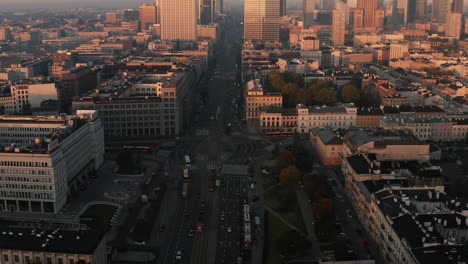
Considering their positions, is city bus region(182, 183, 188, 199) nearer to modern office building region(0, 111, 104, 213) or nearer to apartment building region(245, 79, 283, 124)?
modern office building region(0, 111, 104, 213)

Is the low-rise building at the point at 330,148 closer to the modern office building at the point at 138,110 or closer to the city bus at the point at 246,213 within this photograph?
the city bus at the point at 246,213

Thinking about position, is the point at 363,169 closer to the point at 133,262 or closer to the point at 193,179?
the point at 193,179

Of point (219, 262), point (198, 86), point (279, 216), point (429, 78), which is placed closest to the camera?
point (219, 262)

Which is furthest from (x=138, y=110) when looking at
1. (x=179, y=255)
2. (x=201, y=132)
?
(x=179, y=255)

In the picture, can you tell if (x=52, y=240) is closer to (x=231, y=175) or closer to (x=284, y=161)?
(x=231, y=175)

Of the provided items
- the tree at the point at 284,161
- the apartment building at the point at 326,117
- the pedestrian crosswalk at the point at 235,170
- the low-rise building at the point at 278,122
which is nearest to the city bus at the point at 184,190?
the pedestrian crosswalk at the point at 235,170

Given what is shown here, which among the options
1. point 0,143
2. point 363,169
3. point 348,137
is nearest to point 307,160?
point 348,137
